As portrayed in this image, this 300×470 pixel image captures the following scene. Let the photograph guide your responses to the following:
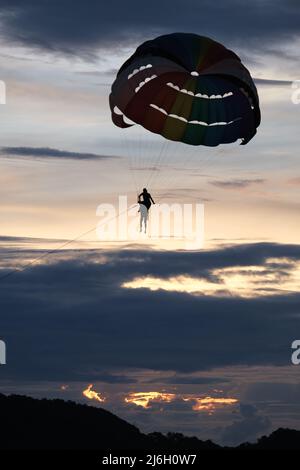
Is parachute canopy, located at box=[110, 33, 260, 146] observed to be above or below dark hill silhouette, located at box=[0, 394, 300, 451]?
above

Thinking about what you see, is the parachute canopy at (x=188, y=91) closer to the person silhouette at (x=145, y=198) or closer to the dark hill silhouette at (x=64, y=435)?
the person silhouette at (x=145, y=198)

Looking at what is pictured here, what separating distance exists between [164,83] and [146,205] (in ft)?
23.2

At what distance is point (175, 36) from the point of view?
204 feet

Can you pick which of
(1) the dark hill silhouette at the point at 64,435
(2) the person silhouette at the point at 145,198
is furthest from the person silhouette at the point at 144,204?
(1) the dark hill silhouette at the point at 64,435

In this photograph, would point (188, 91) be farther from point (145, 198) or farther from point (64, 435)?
point (64, 435)

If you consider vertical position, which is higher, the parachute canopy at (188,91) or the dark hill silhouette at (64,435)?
the parachute canopy at (188,91)

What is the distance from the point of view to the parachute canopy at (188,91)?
61.0 metres

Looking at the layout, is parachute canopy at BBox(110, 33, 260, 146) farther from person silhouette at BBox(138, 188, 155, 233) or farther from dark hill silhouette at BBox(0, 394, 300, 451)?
dark hill silhouette at BBox(0, 394, 300, 451)

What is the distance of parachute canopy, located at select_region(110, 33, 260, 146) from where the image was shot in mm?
61000

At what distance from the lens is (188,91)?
61188 mm

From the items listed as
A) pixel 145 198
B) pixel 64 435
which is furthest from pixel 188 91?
pixel 64 435

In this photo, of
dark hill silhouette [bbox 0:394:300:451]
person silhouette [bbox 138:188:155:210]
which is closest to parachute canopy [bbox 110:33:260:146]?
person silhouette [bbox 138:188:155:210]
